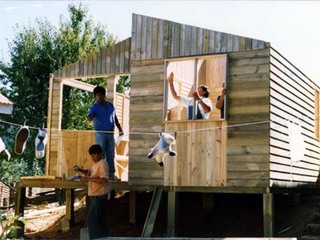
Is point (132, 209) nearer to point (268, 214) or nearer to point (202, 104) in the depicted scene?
point (202, 104)

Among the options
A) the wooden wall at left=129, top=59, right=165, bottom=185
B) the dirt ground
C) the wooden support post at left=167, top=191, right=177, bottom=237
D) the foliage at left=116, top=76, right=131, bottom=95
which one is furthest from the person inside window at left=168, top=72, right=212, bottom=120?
the foliage at left=116, top=76, right=131, bottom=95

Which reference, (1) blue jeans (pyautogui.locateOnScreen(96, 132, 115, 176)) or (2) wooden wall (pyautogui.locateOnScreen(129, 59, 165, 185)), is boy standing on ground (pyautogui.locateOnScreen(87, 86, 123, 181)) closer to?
(1) blue jeans (pyautogui.locateOnScreen(96, 132, 115, 176))

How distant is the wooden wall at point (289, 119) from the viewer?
9914 millimetres

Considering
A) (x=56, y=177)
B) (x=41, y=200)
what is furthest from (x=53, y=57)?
(x=56, y=177)

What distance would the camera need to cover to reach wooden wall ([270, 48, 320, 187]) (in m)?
9.91

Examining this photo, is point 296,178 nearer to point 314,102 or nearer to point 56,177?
point 314,102

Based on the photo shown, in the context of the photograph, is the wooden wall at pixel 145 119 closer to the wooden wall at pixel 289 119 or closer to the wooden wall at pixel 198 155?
the wooden wall at pixel 198 155

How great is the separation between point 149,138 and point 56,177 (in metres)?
2.55

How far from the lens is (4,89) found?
23.6 metres

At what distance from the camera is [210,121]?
9984 mm

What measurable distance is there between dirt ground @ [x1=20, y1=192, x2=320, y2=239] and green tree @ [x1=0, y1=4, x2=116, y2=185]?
9.25m

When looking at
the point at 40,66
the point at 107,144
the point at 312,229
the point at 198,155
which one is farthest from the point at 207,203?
the point at 40,66

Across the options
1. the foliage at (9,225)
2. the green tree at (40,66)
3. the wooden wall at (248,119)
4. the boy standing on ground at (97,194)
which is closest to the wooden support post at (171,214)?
the wooden wall at (248,119)

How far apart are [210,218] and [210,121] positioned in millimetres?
3184
